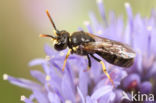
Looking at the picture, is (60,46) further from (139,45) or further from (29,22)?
(29,22)

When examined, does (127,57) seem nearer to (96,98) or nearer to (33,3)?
(96,98)

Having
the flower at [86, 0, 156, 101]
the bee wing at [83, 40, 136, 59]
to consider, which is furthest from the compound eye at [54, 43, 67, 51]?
the flower at [86, 0, 156, 101]

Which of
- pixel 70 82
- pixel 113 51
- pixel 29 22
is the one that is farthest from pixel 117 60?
pixel 29 22

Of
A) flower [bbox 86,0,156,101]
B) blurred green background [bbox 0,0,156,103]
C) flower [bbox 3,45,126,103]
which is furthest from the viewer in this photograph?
blurred green background [bbox 0,0,156,103]

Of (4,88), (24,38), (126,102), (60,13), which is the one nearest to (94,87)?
(126,102)

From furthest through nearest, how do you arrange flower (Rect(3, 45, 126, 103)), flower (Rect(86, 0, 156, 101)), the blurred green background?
the blurred green background < flower (Rect(86, 0, 156, 101)) < flower (Rect(3, 45, 126, 103))

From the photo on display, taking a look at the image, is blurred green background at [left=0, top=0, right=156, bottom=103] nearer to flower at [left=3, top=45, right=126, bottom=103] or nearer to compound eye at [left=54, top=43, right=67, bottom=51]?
flower at [left=3, top=45, right=126, bottom=103]
